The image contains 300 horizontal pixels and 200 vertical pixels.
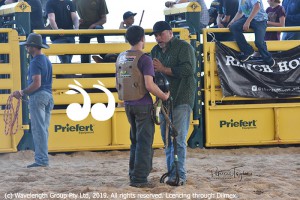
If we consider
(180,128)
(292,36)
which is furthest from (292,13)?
(180,128)

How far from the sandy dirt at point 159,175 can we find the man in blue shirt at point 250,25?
1.50 metres

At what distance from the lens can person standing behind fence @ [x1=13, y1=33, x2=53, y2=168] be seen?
9.17 meters

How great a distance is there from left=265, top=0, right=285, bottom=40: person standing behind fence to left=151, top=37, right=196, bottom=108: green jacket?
4.28 m

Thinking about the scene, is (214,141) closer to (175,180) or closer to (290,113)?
(290,113)

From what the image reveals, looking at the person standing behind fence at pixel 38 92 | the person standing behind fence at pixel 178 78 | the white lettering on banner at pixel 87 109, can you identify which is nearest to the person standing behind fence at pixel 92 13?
the white lettering on banner at pixel 87 109

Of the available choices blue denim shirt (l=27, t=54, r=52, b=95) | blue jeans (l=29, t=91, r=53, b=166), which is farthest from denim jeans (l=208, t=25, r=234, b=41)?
blue jeans (l=29, t=91, r=53, b=166)

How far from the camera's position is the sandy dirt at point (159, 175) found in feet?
23.7

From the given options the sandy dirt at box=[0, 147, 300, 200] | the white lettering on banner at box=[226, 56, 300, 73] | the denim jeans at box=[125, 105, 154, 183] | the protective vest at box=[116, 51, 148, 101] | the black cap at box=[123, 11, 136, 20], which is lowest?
the sandy dirt at box=[0, 147, 300, 200]

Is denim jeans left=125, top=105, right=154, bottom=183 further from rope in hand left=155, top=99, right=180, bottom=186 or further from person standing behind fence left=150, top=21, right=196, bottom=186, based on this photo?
person standing behind fence left=150, top=21, right=196, bottom=186

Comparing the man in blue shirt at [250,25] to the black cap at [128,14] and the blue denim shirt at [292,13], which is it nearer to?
the blue denim shirt at [292,13]

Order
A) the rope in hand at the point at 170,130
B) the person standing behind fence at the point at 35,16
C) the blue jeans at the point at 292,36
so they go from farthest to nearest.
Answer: the blue jeans at the point at 292,36, the person standing behind fence at the point at 35,16, the rope in hand at the point at 170,130

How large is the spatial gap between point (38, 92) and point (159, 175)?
191 centimetres

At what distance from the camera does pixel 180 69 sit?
305 inches

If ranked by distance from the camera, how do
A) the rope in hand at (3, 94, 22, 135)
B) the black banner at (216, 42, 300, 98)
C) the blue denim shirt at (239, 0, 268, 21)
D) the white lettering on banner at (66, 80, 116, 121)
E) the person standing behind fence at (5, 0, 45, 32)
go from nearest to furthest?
the rope in hand at (3, 94, 22, 135), the white lettering on banner at (66, 80, 116, 121), the blue denim shirt at (239, 0, 268, 21), the black banner at (216, 42, 300, 98), the person standing behind fence at (5, 0, 45, 32)
